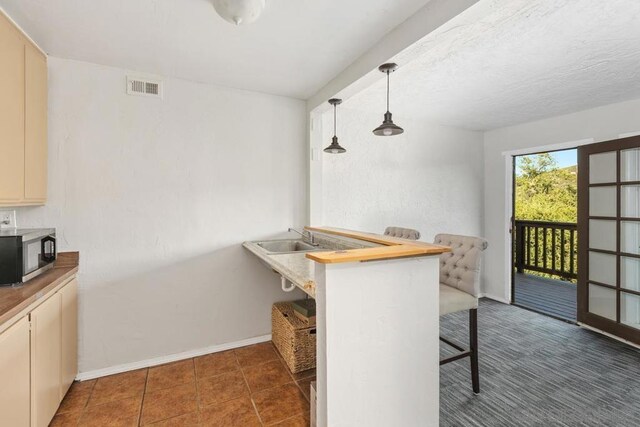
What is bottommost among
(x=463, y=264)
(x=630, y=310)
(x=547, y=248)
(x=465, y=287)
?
(x=630, y=310)

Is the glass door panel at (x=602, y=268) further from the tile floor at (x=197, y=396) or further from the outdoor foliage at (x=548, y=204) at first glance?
the tile floor at (x=197, y=396)

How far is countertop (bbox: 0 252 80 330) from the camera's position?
4.05 ft

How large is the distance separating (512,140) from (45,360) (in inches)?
198

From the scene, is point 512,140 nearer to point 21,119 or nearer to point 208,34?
point 208,34

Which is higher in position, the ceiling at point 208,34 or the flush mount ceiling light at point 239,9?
the ceiling at point 208,34

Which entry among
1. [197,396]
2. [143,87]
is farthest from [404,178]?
[197,396]

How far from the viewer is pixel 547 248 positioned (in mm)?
5074

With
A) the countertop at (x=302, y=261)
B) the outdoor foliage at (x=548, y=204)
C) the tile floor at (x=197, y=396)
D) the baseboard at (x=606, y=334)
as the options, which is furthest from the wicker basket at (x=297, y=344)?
the outdoor foliage at (x=548, y=204)

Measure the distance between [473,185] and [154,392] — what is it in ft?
14.2

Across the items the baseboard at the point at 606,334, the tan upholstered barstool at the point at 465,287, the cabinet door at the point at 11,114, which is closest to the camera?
the cabinet door at the point at 11,114

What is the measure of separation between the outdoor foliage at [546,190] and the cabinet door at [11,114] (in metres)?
6.96

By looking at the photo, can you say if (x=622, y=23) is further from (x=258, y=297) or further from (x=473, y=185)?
(x=258, y=297)

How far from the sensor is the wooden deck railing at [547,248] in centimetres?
475

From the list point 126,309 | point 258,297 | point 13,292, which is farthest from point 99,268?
point 258,297
